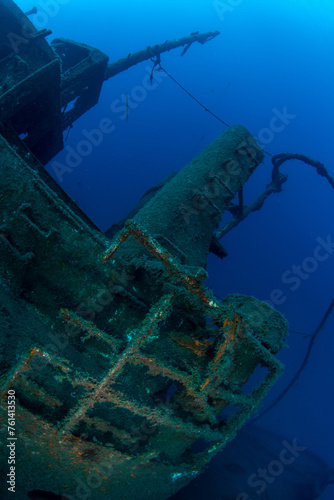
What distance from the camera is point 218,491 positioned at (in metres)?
5.64

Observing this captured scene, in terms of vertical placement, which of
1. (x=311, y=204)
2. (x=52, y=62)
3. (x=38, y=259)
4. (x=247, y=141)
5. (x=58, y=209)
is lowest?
(x=38, y=259)

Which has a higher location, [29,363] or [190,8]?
[190,8]

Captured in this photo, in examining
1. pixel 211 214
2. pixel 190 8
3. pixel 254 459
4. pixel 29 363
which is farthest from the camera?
pixel 190 8

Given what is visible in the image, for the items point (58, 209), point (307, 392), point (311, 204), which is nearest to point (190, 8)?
point (311, 204)

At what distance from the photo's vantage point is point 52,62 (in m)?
4.61

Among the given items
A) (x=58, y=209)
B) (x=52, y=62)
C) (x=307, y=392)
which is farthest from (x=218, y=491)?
(x=307, y=392)

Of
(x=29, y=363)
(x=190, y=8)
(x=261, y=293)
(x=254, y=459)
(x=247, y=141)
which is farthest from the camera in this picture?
(x=190, y=8)

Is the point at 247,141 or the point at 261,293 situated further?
the point at 261,293

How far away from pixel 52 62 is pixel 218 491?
8139 millimetres

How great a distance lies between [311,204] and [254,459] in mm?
41849

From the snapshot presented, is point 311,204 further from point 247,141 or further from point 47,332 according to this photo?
point 47,332

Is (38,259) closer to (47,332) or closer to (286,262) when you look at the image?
(47,332)

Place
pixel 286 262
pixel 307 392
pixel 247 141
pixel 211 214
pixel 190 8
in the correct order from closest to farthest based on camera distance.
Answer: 1. pixel 211 214
2. pixel 247 141
3. pixel 307 392
4. pixel 286 262
5. pixel 190 8

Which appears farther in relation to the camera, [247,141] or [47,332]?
[247,141]
